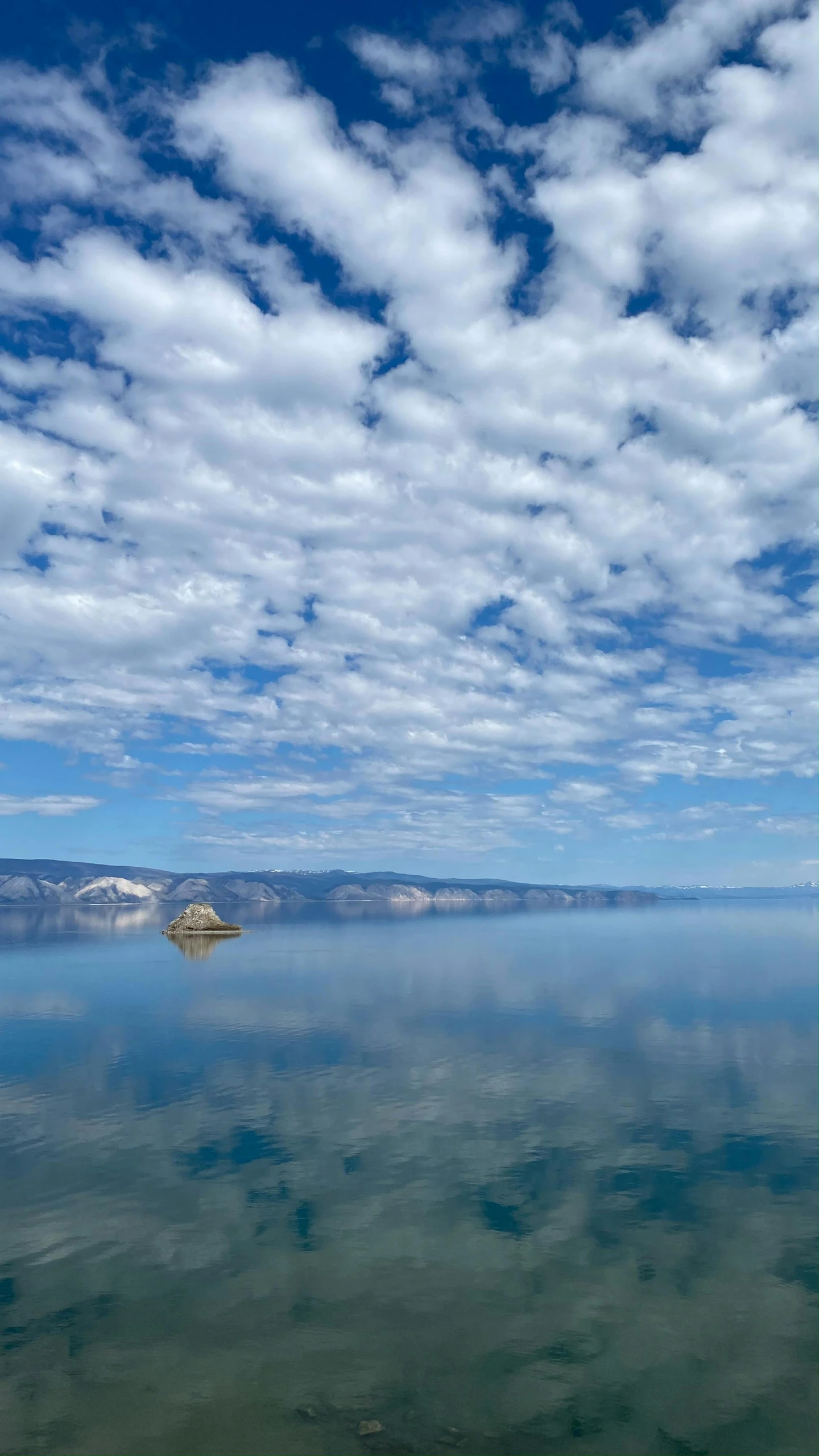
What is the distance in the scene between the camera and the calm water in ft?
62.7

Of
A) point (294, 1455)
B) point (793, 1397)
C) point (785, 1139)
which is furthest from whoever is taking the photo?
point (785, 1139)

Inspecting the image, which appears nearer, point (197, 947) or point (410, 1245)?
point (410, 1245)

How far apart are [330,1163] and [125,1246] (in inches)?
414

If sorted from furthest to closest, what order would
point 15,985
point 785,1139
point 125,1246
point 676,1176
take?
point 15,985
point 785,1139
point 676,1176
point 125,1246

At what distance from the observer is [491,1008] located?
80.8 meters

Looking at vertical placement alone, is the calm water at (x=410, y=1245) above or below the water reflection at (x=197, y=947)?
above

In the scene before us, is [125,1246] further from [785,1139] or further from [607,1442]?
[785,1139]

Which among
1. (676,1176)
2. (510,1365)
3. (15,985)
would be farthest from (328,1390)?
(15,985)

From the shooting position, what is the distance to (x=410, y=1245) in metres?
27.7

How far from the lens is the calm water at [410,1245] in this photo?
62.7 ft

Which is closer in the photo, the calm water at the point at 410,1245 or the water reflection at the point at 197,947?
the calm water at the point at 410,1245

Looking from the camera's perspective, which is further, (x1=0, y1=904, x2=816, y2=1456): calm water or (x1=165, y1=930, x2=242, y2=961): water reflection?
(x1=165, y1=930, x2=242, y2=961): water reflection

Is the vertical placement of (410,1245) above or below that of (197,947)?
above

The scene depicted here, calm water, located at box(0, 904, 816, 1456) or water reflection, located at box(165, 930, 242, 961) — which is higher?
calm water, located at box(0, 904, 816, 1456)
